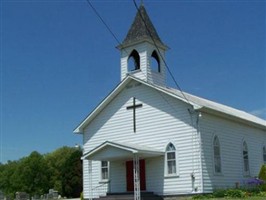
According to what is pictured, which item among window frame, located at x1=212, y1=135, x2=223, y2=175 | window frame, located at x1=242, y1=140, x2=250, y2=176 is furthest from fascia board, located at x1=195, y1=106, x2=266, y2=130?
window frame, located at x1=242, y1=140, x2=250, y2=176

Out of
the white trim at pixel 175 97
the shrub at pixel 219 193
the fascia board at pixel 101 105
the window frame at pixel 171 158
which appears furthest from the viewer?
the fascia board at pixel 101 105

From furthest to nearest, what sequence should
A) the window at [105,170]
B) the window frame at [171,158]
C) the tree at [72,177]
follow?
the tree at [72,177] → the window at [105,170] → the window frame at [171,158]

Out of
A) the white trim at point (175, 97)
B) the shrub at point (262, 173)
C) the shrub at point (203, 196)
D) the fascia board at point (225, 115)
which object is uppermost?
the white trim at point (175, 97)

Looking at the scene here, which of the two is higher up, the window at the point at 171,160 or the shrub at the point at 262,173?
the window at the point at 171,160

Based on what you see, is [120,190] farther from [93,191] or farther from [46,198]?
[46,198]

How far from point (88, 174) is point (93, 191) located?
1.20 meters

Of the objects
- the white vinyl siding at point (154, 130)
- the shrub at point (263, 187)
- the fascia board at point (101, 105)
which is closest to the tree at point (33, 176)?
the fascia board at point (101, 105)

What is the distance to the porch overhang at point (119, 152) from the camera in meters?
24.1

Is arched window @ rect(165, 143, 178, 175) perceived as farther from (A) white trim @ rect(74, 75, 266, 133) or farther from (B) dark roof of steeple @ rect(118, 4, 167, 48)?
(B) dark roof of steeple @ rect(118, 4, 167, 48)

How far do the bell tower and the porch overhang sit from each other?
4.73m

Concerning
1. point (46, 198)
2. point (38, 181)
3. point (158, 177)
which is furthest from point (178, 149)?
point (38, 181)

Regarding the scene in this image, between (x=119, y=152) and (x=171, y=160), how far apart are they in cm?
291

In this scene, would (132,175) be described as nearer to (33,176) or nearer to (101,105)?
(101,105)

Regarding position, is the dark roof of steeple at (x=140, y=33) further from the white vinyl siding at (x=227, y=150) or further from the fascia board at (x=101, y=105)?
the white vinyl siding at (x=227, y=150)
